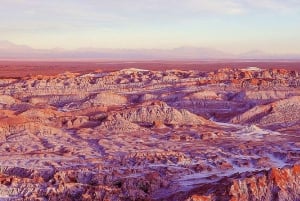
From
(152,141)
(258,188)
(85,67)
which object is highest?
(258,188)

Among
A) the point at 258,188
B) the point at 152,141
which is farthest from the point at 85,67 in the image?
the point at 258,188

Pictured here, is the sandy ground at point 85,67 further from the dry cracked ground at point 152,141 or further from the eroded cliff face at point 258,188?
the eroded cliff face at point 258,188

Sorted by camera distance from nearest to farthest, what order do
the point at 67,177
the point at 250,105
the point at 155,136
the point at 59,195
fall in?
the point at 59,195 < the point at 67,177 < the point at 155,136 < the point at 250,105

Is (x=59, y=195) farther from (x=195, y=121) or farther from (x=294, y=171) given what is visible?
(x=195, y=121)

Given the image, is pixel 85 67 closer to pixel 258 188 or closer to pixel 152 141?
pixel 152 141

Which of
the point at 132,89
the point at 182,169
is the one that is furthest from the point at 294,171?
the point at 132,89

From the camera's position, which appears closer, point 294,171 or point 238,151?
point 294,171

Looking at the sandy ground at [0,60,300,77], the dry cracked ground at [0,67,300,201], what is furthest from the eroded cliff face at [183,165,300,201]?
the sandy ground at [0,60,300,77]

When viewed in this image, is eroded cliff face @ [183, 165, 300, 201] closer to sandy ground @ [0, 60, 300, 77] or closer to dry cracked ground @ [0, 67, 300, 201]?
dry cracked ground @ [0, 67, 300, 201]
